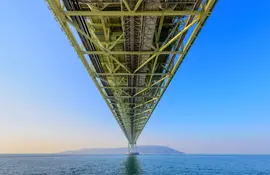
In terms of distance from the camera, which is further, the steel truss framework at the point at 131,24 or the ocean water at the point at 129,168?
the ocean water at the point at 129,168

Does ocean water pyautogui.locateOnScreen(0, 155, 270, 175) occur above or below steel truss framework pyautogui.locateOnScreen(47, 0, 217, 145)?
below

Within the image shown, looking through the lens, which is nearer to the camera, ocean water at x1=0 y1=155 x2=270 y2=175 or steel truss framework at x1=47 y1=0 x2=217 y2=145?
steel truss framework at x1=47 y1=0 x2=217 y2=145

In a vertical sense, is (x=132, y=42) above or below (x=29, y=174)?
above

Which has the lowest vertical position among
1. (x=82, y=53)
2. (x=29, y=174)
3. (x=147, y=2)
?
(x=29, y=174)

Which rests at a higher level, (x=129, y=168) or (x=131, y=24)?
(x=131, y=24)

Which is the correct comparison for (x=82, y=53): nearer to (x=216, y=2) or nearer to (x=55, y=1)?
(x=55, y=1)

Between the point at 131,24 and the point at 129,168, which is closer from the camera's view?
the point at 131,24

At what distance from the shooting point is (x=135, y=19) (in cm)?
1162

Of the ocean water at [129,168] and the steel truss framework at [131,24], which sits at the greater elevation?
the steel truss framework at [131,24]

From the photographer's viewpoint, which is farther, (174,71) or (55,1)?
(174,71)

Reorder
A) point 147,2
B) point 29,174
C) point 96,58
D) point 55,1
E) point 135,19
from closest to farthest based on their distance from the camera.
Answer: point 55,1
point 147,2
point 135,19
point 96,58
point 29,174

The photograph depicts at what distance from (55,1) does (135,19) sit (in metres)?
4.43

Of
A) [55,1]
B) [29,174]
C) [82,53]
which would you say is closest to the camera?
[55,1]

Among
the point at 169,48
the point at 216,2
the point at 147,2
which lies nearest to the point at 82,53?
the point at 147,2
